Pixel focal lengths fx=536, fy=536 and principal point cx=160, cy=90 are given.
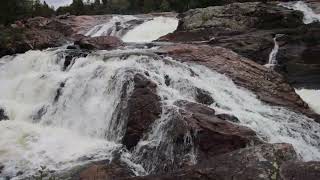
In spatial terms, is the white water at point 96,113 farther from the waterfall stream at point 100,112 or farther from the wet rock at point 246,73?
the wet rock at point 246,73

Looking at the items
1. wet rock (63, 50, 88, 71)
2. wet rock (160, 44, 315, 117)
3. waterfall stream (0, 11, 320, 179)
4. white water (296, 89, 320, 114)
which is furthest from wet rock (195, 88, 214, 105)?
wet rock (63, 50, 88, 71)

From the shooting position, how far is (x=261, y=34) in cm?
2589

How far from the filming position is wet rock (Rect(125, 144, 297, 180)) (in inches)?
349

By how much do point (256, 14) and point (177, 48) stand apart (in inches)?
418

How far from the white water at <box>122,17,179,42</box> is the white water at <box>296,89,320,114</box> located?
491 inches

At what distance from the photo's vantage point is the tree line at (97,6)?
142ft

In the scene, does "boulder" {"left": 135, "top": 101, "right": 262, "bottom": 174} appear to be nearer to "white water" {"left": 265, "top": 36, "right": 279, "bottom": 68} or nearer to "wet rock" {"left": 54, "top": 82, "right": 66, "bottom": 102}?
"wet rock" {"left": 54, "top": 82, "right": 66, "bottom": 102}

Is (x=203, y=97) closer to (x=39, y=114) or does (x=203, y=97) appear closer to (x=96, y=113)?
(x=96, y=113)

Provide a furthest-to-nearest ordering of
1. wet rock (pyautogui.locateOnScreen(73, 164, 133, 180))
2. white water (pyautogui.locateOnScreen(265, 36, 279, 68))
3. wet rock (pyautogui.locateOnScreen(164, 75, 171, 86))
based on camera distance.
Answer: white water (pyautogui.locateOnScreen(265, 36, 279, 68)) < wet rock (pyautogui.locateOnScreen(164, 75, 171, 86)) < wet rock (pyautogui.locateOnScreen(73, 164, 133, 180))

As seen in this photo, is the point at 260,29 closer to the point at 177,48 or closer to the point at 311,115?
the point at 177,48

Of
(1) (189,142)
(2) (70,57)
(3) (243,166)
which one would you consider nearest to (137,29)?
(2) (70,57)

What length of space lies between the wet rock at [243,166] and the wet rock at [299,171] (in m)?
0.15

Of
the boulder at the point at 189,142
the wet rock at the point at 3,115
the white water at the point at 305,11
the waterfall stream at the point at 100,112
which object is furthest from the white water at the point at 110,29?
the boulder at the point at 189,142

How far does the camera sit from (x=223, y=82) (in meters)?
18.2
